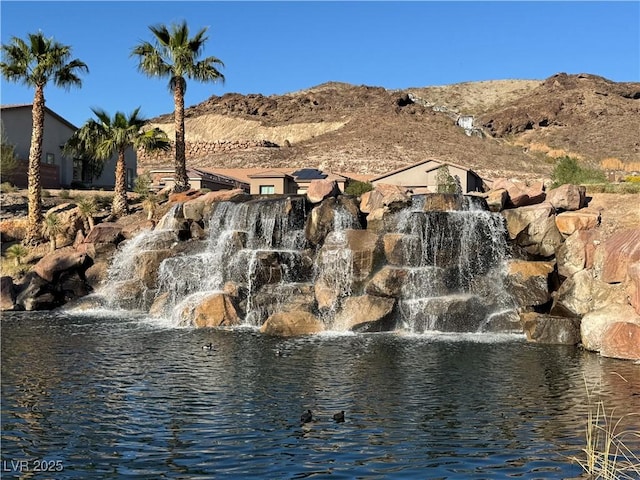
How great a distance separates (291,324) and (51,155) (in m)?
34.9

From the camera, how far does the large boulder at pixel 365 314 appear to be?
25016mm

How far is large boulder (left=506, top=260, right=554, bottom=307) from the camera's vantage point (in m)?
25.5

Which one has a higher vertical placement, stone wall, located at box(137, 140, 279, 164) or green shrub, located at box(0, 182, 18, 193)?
stone wall, located at box(137, 140, 279, 164)

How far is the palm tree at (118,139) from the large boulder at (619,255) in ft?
92.0

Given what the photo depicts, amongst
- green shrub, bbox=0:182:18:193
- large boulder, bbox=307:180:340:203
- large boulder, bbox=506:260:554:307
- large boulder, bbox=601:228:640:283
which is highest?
green shrub, bbox=0:182:18:193

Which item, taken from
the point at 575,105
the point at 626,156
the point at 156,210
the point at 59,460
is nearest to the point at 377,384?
the point at 59,460

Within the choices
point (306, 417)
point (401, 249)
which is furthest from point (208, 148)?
point (306, 417)

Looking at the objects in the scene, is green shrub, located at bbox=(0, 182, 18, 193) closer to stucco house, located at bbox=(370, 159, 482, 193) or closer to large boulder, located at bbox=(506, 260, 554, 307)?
stucco house, located at bbox=(370, 159, 482, 193)

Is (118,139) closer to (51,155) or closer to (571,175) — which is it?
(51,155)

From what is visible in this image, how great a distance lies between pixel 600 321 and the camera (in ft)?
68.9

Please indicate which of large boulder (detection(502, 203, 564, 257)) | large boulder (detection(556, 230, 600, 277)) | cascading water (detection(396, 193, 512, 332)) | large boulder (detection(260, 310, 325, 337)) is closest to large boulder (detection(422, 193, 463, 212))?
cascading water (detection(396, 193, 512, 332))

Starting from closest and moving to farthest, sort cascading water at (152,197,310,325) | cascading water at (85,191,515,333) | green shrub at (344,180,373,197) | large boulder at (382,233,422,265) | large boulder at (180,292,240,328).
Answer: cascading water at (85,191,515,333) < large boulder at (180,292,240,328) < large boulder at (382,233,422,265) < cascading water at (152,197,310,325) < green shrub at (344,180,373,197)

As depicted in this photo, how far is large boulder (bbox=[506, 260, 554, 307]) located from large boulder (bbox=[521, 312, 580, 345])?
2.49 meters

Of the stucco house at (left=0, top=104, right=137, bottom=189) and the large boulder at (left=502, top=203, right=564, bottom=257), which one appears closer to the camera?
the large boulder at (left=502, top=203, right=564, bottom=257)
